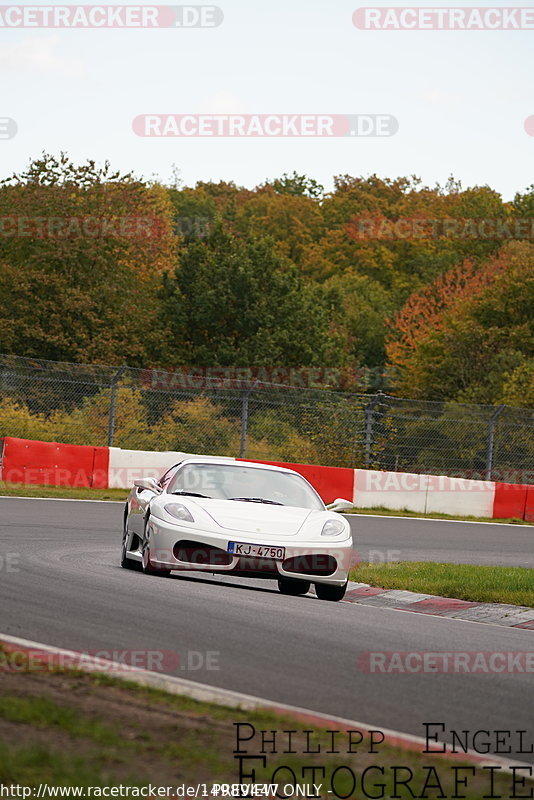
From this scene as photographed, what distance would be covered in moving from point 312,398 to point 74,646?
20182mm

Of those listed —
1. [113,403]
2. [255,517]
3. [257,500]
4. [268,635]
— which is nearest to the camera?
[268,635]

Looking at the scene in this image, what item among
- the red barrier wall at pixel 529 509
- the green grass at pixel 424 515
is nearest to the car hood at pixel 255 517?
the green grass at pixel 424 515

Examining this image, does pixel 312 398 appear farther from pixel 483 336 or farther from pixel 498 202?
pixel 498 202

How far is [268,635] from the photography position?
340 inches

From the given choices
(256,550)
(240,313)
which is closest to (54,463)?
(256,550)

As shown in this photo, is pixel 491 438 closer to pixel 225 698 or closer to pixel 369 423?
pixel 369 423

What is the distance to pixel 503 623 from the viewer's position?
11641mm

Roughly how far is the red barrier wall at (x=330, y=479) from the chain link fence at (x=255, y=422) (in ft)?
4.19

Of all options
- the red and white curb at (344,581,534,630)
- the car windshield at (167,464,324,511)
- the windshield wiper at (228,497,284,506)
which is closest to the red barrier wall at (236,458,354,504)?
the red and white curb at (344,581,534,630)

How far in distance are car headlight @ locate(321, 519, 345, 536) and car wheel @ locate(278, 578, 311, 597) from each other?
84cm

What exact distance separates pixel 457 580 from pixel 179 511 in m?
3.71

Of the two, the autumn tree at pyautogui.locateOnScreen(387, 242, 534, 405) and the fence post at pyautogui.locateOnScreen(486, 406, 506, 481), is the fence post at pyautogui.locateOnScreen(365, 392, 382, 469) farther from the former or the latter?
the autumn tree at pyautogui.locateOnScreen(387, 242, 534, 405)

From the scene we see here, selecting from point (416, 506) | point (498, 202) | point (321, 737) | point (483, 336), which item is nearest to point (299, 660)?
point (321, 737)

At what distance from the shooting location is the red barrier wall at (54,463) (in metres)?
24.8
